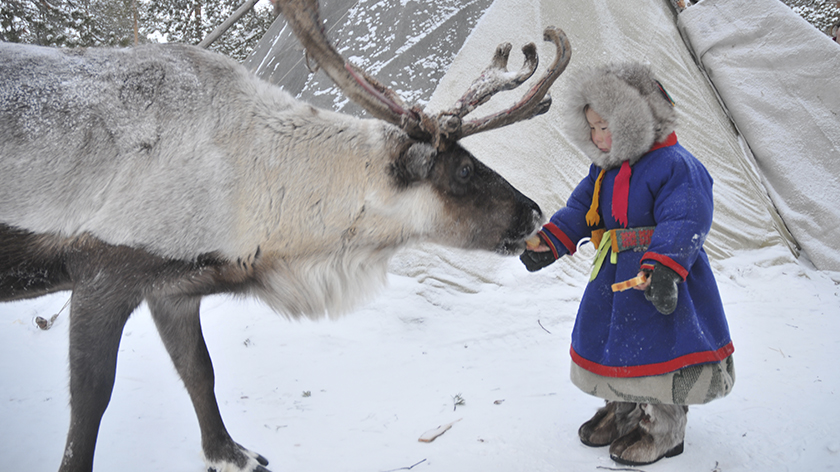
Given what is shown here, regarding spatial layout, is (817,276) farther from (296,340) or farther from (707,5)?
(296,340)

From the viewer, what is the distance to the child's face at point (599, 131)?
2.25 meters

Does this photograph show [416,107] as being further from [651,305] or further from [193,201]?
[651,305]

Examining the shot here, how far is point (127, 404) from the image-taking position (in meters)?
2.74

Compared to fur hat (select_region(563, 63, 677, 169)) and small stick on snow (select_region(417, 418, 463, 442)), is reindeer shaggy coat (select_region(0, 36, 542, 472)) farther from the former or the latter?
Result: small stick on snow (select_region(417, 418, 463, 442))

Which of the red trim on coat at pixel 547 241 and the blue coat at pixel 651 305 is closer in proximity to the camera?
the blue coat at pixel 651 305

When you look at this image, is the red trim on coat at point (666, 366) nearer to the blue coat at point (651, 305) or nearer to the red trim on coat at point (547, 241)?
the blue coat at point (651, 305)

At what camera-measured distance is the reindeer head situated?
212 centimetres

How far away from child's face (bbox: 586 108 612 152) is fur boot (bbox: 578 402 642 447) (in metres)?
1.17

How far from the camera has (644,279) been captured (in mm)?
1884

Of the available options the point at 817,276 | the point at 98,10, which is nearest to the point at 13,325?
the point at 817,276

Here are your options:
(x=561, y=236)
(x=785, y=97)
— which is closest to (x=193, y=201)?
(x=561, y=236)

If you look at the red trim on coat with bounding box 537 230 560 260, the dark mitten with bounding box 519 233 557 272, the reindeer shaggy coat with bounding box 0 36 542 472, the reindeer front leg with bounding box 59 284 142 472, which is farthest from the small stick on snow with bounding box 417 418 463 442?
the reindeer front leg with bounding box 59 284 142 472

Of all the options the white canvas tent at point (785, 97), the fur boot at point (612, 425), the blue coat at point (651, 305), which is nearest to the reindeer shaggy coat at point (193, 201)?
the blue coat at point (651, 305)

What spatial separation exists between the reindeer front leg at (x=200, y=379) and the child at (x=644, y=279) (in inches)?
61.5
